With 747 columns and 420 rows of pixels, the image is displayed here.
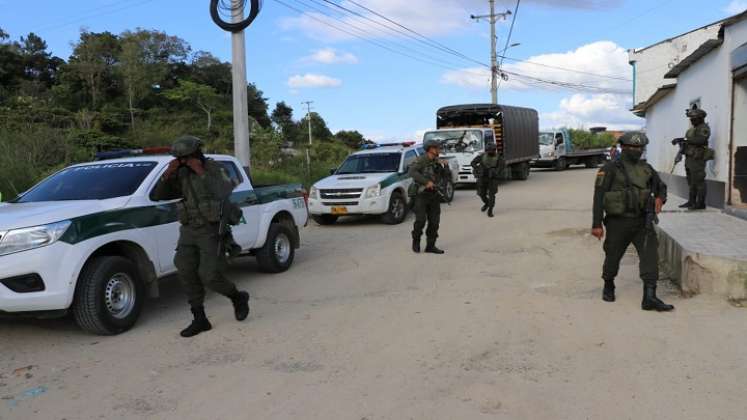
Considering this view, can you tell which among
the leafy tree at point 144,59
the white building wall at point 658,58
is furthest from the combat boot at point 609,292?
the leafy tree at point 144,59

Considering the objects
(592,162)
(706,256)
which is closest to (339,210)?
(706,256)

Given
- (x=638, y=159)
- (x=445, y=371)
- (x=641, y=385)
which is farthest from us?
(x=638, y=159)

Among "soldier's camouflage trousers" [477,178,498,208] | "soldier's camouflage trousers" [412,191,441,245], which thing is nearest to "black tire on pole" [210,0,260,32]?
"soldier's camouflage trousers" [412,191,441,245]

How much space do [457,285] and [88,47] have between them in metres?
77.1

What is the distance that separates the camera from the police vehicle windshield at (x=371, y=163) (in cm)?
1314

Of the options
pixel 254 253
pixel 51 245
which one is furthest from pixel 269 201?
pixel 51 245

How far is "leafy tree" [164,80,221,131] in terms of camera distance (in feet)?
223

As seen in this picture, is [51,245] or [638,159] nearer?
[51,245]

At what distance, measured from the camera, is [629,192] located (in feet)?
17.5

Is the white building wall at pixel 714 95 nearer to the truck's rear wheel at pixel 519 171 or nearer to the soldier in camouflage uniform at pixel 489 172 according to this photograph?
the soldier in camouflage uniform at pixel 489 172

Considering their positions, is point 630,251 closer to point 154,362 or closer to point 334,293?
point 334,293

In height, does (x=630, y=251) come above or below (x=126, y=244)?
below

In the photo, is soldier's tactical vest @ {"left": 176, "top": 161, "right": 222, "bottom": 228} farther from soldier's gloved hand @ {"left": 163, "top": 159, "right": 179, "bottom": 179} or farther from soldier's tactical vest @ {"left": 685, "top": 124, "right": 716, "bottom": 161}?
soldier's tactical vest @ {"left": 685, "top": 124, "right": 716, "bottom": 161}

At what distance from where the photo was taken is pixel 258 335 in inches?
200
